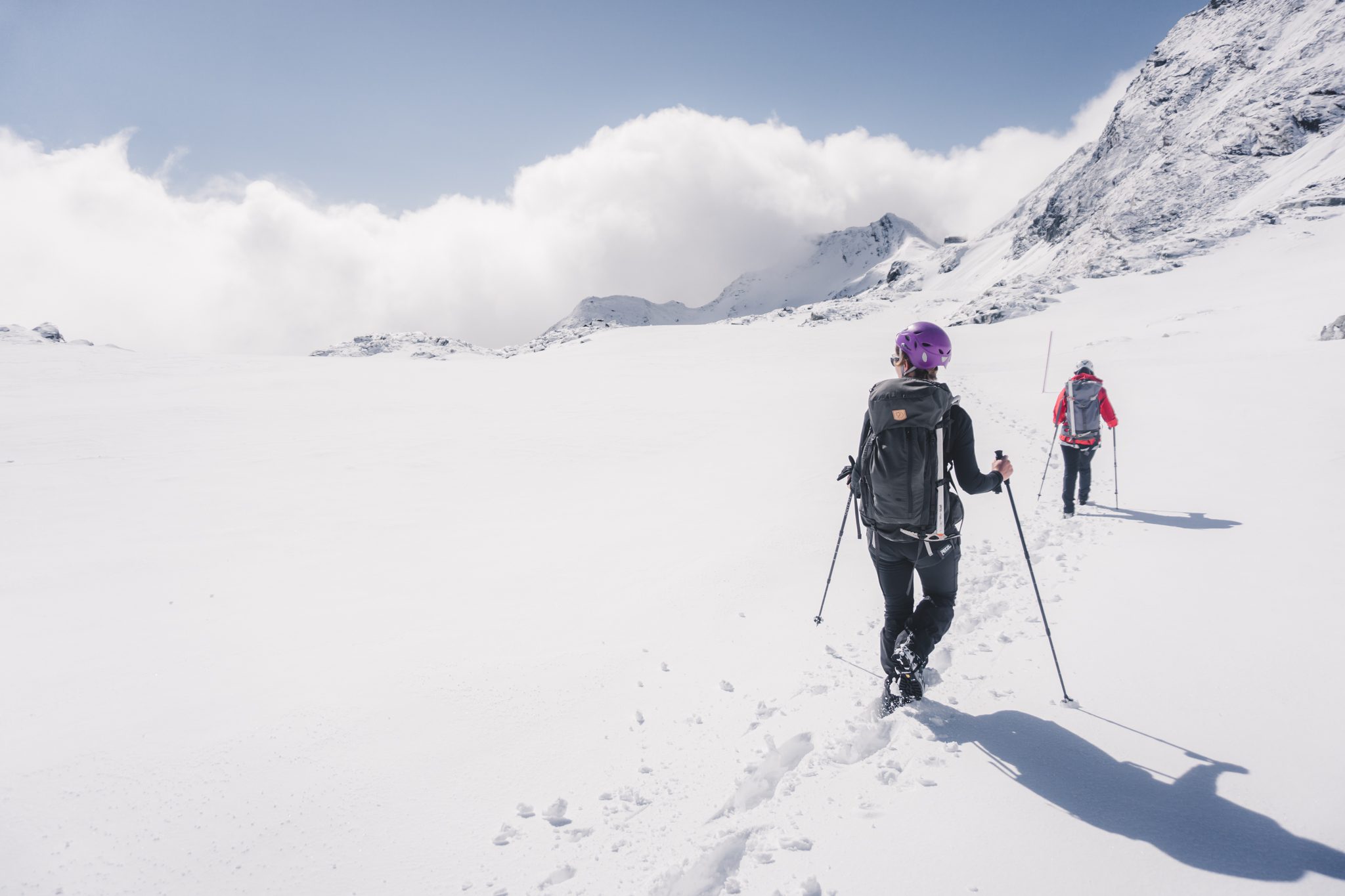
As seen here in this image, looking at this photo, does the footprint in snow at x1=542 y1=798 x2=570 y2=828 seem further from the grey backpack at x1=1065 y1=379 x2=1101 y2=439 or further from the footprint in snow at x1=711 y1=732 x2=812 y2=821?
the grey backpack at x1=1065 y1=379 x2=1101 y2=439

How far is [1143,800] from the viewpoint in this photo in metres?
3.38

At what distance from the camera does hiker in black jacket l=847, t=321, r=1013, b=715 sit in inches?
160

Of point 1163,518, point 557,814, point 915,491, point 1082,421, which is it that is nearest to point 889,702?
point 915,491

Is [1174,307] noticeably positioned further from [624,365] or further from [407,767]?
[407,767]

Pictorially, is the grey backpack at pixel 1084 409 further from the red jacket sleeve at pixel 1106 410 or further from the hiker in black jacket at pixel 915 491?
the hiker in black jacket at pixel 915 491

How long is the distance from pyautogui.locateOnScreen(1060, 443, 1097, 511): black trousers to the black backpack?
6.10 metres

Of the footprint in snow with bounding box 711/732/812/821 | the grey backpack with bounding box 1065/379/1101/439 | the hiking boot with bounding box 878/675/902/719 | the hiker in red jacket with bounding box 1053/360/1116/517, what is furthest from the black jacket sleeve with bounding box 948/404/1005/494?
the grey backpack with bounding box 1065/379/1101/439

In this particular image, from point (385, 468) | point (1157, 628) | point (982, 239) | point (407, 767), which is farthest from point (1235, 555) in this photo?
point (982, 239)

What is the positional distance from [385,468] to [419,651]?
875cm

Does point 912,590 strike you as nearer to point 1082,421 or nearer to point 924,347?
point 924,347

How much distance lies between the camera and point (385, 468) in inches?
531

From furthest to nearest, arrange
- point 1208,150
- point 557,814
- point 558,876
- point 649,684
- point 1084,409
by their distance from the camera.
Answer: point 1208,150 → point 1084,409 → point 649,684 → point 557,814 → point 558,876

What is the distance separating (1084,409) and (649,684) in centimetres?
845

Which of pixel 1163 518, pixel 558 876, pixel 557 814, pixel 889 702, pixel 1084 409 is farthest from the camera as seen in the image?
pixel 1084 409
